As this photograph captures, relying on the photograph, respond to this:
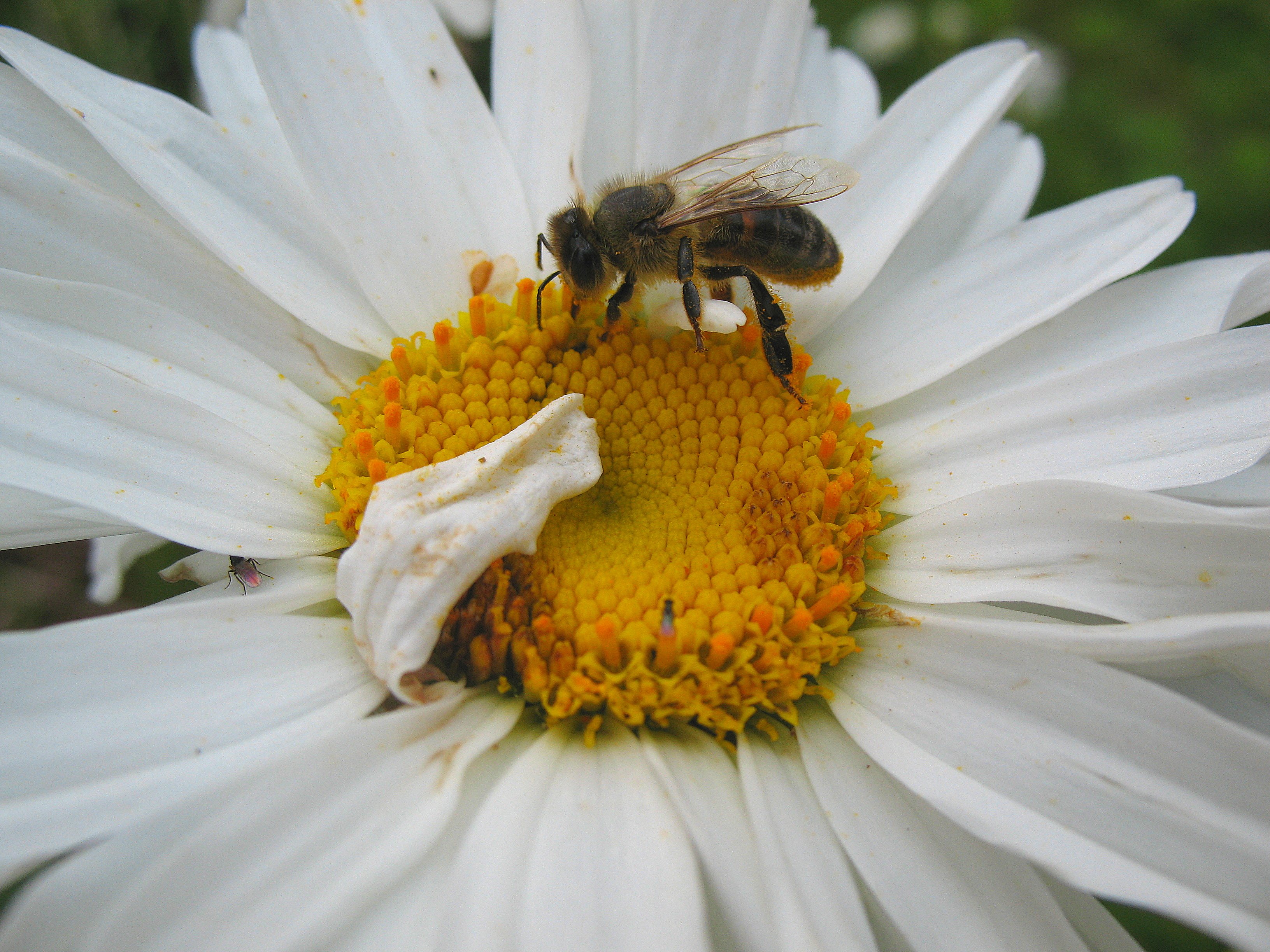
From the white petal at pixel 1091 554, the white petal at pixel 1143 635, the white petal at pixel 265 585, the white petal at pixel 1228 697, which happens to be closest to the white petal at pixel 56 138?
the white petal at pixel 265 585

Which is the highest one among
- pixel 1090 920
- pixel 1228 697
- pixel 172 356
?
pixel 172 356

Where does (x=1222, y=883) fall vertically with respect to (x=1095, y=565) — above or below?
below

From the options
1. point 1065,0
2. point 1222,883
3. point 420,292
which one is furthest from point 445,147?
point 1065,0

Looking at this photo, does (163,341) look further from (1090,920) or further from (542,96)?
(1090,920)

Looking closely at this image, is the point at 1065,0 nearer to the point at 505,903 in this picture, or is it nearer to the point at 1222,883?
the point at 1222,883

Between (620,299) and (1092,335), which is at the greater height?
(620,299)

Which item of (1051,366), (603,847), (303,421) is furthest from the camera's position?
(1051,366)

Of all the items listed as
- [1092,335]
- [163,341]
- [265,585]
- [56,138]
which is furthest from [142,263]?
[1092,335]
